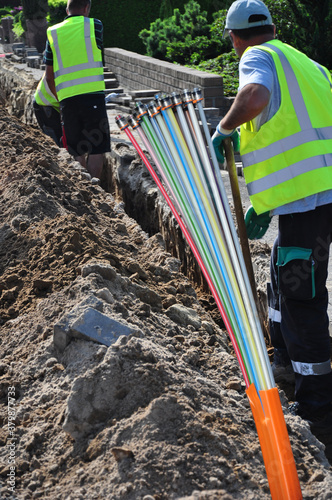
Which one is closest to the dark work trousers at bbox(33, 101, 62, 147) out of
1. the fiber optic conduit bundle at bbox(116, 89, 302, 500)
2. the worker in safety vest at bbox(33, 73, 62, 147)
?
A: the worker in safety vest at bbox(33, 73, 62, 147)

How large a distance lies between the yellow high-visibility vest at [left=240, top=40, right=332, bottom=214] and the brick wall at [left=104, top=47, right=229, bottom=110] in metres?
7.73

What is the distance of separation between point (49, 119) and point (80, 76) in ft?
3.69

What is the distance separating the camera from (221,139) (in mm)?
3223

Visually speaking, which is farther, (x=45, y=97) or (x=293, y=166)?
(x=45, y=97)

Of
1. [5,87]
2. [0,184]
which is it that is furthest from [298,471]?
[5,87]

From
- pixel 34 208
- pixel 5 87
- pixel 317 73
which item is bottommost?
pixel 5 87

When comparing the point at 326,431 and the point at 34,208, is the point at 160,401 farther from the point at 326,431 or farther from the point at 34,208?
the point at 34,208

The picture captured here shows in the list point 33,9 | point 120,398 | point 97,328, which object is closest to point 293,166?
point 97,328

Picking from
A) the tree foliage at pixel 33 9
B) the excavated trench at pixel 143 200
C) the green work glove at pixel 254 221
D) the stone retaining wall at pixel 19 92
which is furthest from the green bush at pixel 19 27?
the green work glove at pixel 254 221

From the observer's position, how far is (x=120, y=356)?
2.40 metres

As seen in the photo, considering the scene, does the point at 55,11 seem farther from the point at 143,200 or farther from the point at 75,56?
the point at 143,200

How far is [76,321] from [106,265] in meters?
0.61

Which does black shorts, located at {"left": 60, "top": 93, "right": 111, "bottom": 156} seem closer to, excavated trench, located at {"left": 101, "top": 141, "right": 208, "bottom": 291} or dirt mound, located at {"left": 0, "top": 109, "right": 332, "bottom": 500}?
excavated trench, located at {"left": 101, "top": 141, "right": 208, "bottom": 291}

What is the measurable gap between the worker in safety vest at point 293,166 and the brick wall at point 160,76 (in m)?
7.65
